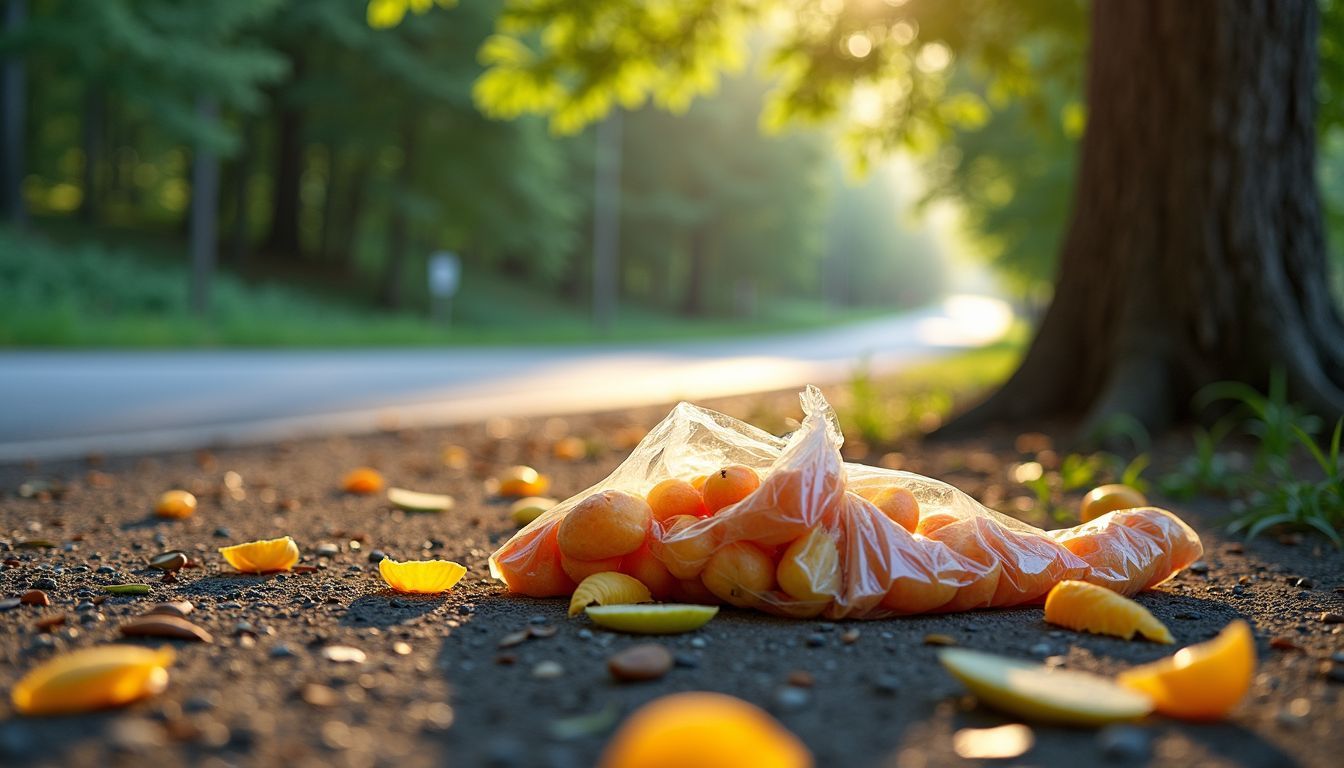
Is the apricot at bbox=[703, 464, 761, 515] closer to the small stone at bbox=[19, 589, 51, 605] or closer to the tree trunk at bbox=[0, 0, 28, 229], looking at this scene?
the small stone at bbox=[19, 589, 51, 605]

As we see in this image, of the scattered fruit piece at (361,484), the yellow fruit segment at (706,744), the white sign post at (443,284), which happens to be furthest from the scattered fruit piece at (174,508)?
the white sign post at (443,284)

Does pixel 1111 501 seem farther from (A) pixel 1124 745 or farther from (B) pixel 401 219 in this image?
(B) pixel 401 219

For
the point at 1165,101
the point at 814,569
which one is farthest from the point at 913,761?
the point at 1165,101

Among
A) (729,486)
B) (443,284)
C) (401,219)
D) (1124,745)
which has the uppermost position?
(401,219)

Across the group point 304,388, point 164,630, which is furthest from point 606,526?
point 304,388

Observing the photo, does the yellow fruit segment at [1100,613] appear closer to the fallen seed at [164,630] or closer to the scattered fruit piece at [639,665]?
the scattered fruit piece at [639,665]

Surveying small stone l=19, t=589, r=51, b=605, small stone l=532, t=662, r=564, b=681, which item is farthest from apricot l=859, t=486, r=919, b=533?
small stone l=19, t=589, r=51, b=605
